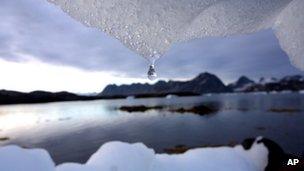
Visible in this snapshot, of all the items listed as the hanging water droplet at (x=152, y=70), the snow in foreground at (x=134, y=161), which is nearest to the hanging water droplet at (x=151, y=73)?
the hanging water droplet at (x=152, y=70)

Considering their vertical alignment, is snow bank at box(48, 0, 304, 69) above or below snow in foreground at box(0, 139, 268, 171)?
above

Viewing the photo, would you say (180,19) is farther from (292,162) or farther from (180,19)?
(292,162)

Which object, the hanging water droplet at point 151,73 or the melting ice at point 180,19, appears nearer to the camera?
the melting ice at point 180,19

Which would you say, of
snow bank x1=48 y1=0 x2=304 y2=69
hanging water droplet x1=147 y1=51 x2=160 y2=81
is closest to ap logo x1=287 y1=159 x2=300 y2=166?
snow bank x1=48 y1=0 x2=304 y2=69

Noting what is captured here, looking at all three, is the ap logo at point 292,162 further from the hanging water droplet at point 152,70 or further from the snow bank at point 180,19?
the hanging water droplet at point 152,70

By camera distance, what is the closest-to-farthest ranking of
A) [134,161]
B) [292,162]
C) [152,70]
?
[152,70], [134,161], [292,162]

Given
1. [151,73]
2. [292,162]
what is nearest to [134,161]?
[292,162]

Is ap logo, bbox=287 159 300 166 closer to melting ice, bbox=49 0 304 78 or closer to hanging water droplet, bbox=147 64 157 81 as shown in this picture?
melting ice, bbox=49 0 304 78

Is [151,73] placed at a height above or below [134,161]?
above
